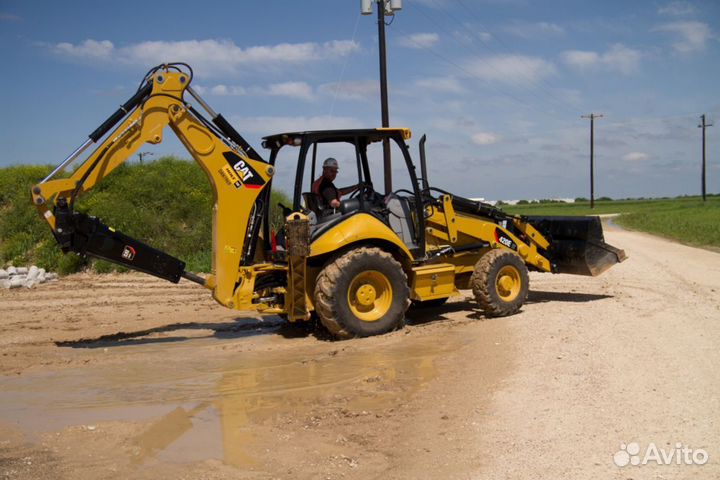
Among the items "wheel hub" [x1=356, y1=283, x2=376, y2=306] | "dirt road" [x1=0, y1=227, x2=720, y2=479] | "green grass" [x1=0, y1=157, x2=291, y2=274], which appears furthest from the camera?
"green grass" [x1=0, y1=157, x2=291, y2=274]

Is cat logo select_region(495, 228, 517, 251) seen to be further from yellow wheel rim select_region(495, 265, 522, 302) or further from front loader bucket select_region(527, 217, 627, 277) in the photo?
front loader bucket select_region(527, 217, 627, 277)

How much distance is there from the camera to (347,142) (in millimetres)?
9664

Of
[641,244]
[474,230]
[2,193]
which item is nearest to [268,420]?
[474,230]

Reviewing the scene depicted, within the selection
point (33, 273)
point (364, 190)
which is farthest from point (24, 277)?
point (364, 190)


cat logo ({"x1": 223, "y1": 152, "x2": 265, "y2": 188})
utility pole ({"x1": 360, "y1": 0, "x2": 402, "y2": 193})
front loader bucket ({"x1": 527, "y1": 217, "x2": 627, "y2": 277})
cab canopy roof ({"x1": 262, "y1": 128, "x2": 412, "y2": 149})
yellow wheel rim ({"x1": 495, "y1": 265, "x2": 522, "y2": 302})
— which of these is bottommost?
yellow wheel rim ({"x1": 495, "y1": 265, "x2": 522, "y2": 302})

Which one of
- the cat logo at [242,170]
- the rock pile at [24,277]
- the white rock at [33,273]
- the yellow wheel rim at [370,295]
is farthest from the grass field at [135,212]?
the yellow wheel rim at [370,295]

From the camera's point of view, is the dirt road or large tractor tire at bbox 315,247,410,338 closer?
the dirt road

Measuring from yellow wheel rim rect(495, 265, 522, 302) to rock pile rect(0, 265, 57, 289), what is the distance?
10.2 metres

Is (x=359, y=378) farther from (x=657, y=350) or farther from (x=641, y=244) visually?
(x=641, y=244)

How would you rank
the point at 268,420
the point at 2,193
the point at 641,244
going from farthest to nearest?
the point at 641,244, the point at 2,193, the point at 268,420

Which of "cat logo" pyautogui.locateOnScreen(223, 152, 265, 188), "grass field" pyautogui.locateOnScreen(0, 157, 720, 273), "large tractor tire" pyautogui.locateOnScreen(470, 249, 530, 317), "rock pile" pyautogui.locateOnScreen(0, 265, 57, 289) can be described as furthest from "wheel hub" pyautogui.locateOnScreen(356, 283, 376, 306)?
"rock pile" pyautogui.locateOnScreen(0, 265, 57, 289)

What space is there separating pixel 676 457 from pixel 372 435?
211 cm

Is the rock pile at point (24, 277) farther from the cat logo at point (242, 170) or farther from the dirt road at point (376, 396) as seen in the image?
the cat logo at point (242, 170)

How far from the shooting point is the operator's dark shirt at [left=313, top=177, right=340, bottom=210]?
31.6 feet
